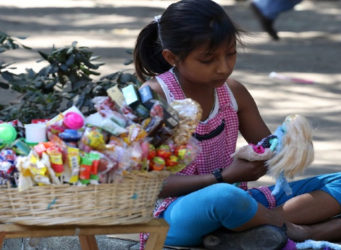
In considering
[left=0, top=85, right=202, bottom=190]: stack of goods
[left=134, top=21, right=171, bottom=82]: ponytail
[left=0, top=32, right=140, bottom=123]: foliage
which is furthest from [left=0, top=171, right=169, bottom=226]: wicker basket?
[left=0, top=32, right=140, bottom=123]: foliage

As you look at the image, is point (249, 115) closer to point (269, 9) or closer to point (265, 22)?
point (269, 9)

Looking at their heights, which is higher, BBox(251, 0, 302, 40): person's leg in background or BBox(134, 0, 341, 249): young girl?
BBox(134, 0, 341, 249): young girl

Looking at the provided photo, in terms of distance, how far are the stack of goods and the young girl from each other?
42cm

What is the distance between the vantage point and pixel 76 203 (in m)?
2.34

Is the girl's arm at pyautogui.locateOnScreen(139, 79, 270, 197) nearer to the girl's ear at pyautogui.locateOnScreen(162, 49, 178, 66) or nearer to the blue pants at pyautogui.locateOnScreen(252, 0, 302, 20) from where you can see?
the girl's ear at pyautogui.locateOnScreen(162, 49, 178, 66)

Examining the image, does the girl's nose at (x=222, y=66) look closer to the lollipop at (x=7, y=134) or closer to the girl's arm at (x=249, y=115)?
the girl's arm at (x=249, y=115)

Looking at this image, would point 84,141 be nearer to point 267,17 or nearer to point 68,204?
point 68,204

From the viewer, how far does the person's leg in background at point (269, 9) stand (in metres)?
8.12

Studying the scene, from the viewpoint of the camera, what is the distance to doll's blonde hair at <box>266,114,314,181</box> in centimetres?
277

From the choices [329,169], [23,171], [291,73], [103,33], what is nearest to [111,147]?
[23,171]

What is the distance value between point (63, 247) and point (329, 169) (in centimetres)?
188

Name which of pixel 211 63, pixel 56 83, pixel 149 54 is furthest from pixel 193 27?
pixel 56 83

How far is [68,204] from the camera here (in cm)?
233

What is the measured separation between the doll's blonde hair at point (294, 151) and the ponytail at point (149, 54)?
2.17ft
